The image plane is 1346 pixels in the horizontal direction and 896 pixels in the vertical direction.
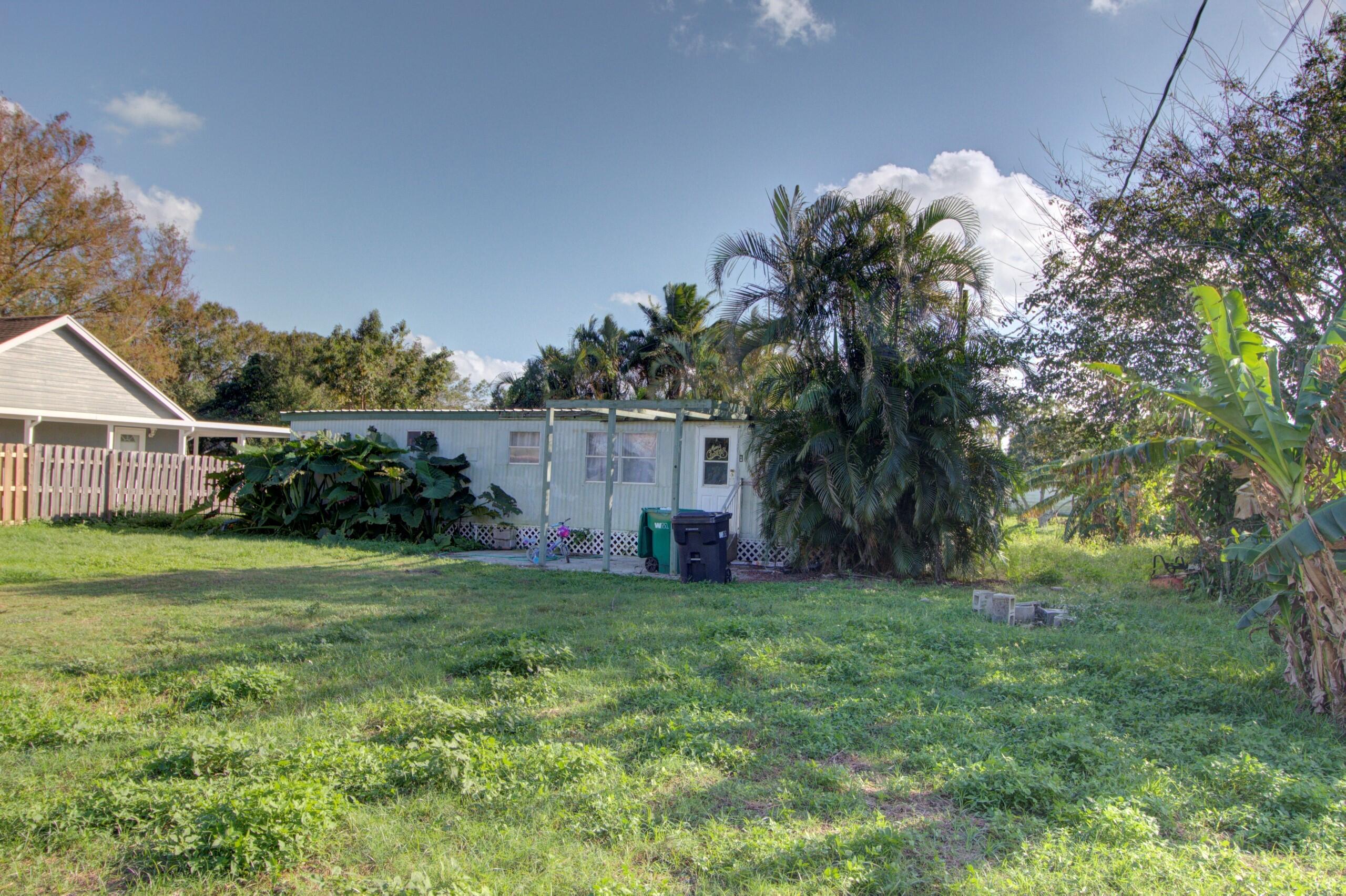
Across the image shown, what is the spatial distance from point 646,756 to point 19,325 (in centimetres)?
2187

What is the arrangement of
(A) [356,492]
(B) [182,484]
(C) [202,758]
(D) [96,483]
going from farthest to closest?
1. (B) [182,484]
2. (D) [96,483]
3. (A) [356,492]
4. (C) [202,758]

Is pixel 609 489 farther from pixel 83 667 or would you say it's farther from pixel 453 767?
pixel 453 767

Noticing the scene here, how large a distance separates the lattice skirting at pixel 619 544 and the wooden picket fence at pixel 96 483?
18.0 feet

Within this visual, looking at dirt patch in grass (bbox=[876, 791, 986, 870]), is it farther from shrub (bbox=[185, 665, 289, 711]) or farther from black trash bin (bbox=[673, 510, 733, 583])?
black trash bin (bbox=[673, 510, 733, 583])

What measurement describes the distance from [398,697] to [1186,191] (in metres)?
10.9

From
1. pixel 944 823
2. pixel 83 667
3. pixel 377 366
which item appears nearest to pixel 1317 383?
pixel 944 823

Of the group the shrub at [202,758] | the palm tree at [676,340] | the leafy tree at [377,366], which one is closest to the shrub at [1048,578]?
the shrub at [202,758]

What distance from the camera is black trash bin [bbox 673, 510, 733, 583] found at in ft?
34.9

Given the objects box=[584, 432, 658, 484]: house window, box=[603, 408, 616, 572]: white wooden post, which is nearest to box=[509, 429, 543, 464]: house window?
box=[584, 432, 658, 484]: house window

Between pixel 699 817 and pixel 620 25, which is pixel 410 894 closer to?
pixel 699 817

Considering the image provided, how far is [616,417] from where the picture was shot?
41.0ft

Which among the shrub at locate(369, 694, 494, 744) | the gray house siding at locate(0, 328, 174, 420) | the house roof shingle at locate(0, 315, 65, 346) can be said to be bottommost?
the shrub at locate(369, 694, 494, 744)

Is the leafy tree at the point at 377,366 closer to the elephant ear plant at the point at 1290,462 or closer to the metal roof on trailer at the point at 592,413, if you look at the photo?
the metal roof on trailer at the point at 592,413

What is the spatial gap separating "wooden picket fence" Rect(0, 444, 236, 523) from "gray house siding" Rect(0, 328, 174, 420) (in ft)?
14.8
